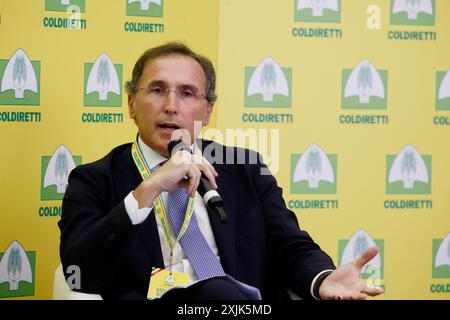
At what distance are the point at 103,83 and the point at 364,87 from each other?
1.47 m

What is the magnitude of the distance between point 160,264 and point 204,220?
10.2 inches

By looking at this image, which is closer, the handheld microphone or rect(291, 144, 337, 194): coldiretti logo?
the handheld microphone

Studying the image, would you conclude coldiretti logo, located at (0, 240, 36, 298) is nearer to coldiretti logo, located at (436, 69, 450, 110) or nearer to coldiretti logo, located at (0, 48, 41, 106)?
coldiretti logo, located at (0, 48, 41, 106)

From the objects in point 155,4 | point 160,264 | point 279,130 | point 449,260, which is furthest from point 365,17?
point 160,264

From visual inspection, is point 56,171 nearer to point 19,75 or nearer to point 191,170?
point 19,75

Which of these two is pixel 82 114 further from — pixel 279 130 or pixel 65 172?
pixel 279 130

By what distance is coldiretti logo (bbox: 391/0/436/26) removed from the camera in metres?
3.68

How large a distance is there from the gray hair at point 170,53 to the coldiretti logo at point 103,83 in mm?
635

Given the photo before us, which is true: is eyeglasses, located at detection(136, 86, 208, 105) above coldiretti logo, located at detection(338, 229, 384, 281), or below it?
above

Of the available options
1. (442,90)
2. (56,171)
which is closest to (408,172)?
(442,90)

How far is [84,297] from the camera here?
2.18m

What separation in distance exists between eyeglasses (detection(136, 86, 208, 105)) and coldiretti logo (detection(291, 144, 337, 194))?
1097mm

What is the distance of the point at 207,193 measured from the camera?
2152mm

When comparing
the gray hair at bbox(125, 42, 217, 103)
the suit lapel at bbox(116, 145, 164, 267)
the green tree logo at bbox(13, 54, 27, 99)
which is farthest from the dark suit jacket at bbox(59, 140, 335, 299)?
the green tree logo at bbox(13, 54, 27, 99)
